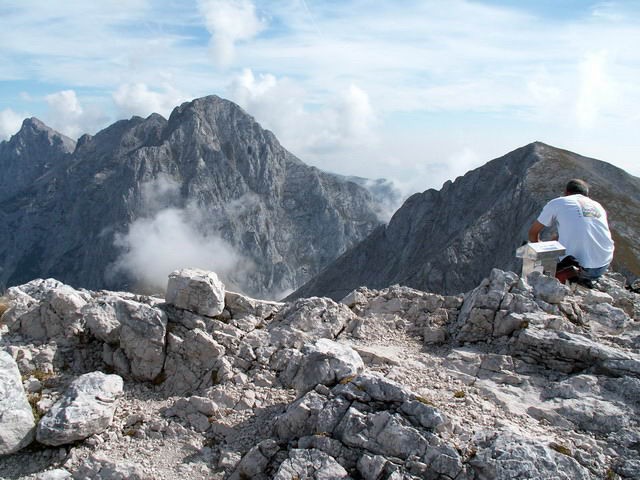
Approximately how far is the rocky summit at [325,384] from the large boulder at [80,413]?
41 mm

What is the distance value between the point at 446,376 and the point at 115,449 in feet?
28.3

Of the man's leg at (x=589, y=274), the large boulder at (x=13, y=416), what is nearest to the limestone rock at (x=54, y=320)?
the large boulder at (x=13, y=416)

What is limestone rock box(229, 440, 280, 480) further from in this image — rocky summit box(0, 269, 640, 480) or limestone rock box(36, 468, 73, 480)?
limestone rock box(36, 468, 73, 480)

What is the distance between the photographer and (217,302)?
16.7 m

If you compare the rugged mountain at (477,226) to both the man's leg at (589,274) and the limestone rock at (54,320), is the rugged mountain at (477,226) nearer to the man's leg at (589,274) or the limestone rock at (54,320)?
the man's leg at (589,274)

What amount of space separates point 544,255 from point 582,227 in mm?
1470

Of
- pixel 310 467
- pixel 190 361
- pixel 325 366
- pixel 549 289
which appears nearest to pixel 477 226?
pixel 549 289

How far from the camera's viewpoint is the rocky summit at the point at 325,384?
1066 cm

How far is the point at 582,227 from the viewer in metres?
16.6

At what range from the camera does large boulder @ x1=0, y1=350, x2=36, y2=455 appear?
39.8 feet

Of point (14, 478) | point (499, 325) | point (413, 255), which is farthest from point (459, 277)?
point (14, 478)

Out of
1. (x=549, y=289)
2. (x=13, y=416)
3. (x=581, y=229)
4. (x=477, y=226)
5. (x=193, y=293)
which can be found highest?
(x=581, y=229)

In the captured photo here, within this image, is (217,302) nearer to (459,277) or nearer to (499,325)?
(499,325)

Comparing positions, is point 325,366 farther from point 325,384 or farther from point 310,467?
point 310,467
